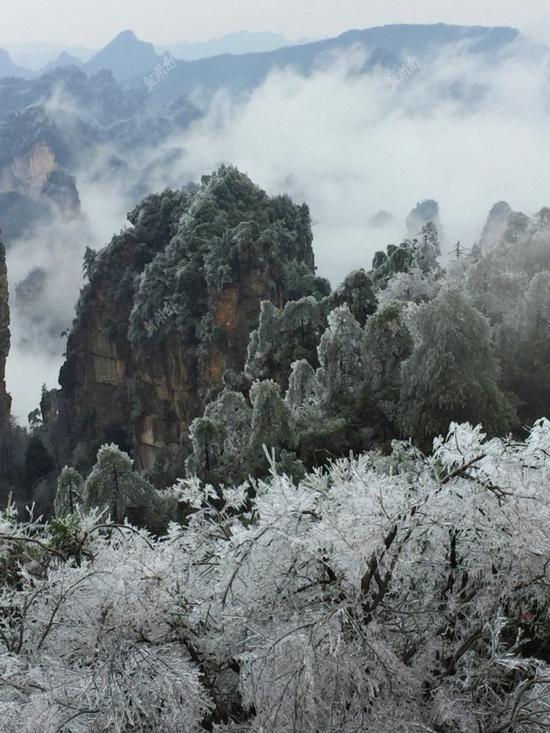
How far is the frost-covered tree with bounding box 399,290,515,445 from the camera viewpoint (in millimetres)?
18188

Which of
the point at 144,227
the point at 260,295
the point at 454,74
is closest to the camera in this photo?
the point at 260,295

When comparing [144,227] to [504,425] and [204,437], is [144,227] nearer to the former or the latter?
[204,437]

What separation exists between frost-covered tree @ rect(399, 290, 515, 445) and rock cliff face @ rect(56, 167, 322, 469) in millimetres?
20577

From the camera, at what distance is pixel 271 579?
6703mm

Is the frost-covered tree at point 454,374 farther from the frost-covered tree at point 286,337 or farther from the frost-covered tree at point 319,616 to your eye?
the frost-covered tree at point 319,616

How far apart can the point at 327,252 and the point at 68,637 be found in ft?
419

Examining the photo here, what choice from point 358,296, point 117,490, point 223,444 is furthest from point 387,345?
point 117,490

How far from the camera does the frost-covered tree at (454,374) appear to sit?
18188 millimetres

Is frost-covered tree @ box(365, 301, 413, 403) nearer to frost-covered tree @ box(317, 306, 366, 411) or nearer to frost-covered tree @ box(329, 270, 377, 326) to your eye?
frost-covered tree @ box(317, 306, 366, 411)

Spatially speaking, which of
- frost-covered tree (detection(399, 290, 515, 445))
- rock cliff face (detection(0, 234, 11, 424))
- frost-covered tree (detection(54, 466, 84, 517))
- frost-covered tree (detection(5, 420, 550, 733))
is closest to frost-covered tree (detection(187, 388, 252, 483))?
frost-covered tree (detection(54, 466, 84, 517))

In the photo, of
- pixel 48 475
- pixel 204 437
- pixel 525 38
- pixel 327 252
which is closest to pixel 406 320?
pixel 204 437

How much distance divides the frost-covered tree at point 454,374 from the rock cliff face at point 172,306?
810 inches

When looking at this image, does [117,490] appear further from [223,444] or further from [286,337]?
[286,337]

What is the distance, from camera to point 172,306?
4303cm
